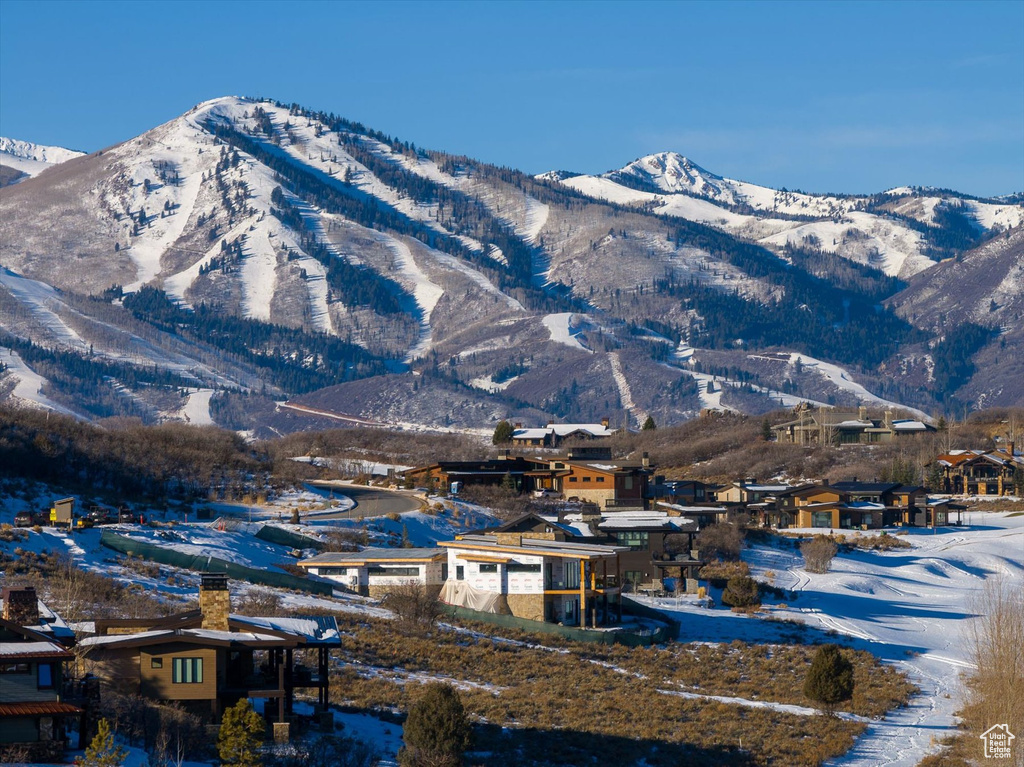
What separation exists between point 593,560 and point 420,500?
37983 mm

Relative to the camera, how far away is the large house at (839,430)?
16362 cm

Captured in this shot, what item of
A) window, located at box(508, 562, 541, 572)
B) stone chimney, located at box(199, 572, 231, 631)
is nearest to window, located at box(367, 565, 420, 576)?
window, located at box(508, 562, 541, 572)

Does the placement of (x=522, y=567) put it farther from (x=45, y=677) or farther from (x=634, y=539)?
(x=45, y=677)

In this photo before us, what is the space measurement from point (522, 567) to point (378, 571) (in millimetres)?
7252

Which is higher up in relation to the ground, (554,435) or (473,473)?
(554,435)

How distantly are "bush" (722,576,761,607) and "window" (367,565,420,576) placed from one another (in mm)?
13988

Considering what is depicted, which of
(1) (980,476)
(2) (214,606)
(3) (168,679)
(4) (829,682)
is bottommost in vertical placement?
(4) (829,682)

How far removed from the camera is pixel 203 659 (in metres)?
41.7

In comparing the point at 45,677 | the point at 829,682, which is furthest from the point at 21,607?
the point at 829,682

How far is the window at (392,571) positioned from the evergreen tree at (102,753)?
3535 cm

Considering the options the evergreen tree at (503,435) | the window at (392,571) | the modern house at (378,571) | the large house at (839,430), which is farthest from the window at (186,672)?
the evergreen tree at (503,435)

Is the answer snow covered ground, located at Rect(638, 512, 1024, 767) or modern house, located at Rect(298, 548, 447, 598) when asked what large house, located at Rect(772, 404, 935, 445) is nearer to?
snow covered ground, located at Rect(638, 512, 1024, 767)

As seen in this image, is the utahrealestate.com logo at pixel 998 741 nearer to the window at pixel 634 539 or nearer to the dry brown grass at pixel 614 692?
the dry brown grass at pixel 614 692

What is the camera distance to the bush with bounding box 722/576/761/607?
7438 centimetres
